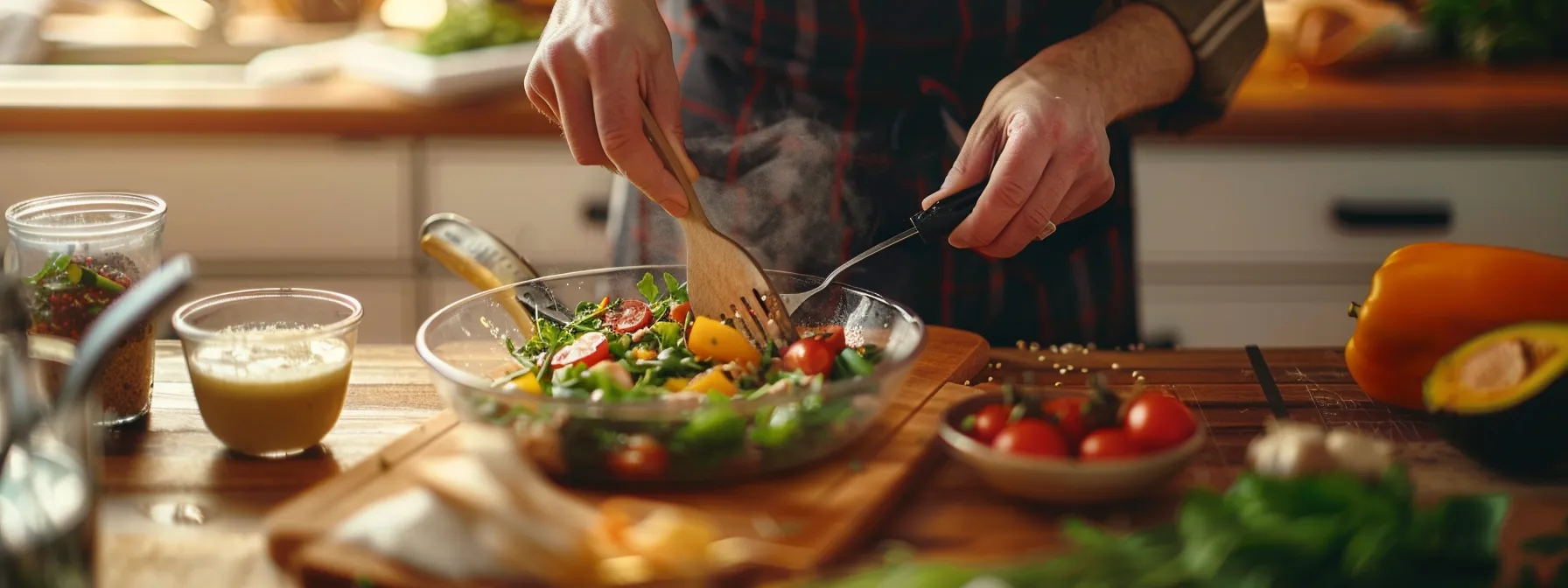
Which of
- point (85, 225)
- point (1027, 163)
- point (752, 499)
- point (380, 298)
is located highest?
point (1027, 163)

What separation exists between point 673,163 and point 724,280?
12 cm

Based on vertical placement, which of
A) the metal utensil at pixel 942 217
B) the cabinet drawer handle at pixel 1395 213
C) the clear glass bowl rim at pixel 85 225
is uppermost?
the metal utensil at pixel 942 217

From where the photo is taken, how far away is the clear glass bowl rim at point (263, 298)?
102 cm

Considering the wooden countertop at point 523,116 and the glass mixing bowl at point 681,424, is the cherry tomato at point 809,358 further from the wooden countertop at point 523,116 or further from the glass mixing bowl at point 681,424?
the wooden countertop at point 523,116

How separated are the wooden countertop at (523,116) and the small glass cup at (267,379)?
1316mm

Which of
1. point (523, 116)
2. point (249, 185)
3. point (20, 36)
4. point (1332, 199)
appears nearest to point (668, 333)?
point (523, 116)

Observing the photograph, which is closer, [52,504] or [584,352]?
[52,504]

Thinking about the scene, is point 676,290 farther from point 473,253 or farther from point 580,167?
point 580,167

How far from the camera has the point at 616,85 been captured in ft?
3.91

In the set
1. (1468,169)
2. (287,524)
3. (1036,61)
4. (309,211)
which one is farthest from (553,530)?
(1468,169)

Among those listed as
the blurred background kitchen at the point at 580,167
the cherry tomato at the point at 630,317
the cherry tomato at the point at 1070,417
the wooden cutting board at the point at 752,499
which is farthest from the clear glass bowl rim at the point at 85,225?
the blurred background kitchen at the point at 580,167

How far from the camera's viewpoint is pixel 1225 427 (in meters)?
1.14

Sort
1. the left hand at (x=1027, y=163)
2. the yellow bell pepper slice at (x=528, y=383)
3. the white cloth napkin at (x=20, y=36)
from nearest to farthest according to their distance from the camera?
1. the yellow bell pepper slice at (x=528, y=383)
2. the left hand at (x=1027, y=163)
3. the white cloth napkin at (x=20, y=36)

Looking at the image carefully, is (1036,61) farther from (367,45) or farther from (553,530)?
(367,45)
